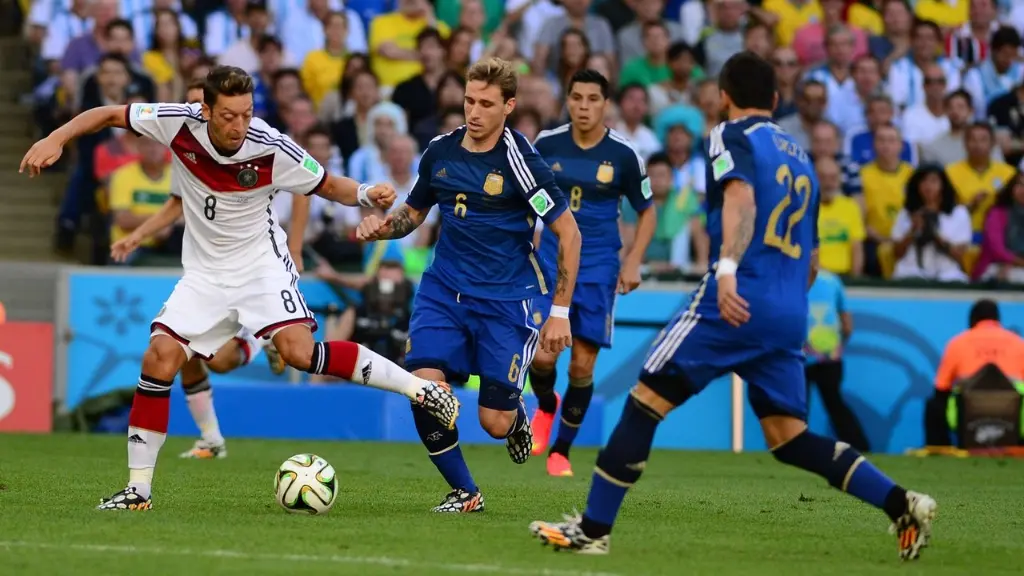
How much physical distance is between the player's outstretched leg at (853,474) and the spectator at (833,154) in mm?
11051

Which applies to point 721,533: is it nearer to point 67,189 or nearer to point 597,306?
point 597,306

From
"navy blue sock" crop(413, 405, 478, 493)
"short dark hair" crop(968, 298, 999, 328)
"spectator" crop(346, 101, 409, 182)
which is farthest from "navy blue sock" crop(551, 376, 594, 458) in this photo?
"spectator" crop(346, 101, 409, 182)

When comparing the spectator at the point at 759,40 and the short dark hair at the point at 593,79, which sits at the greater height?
the spectator at the point at 759,40

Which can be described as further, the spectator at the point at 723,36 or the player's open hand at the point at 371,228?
the spectator at the point at 723,36

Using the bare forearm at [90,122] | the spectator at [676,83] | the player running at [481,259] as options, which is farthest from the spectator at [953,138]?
the bare forearm at [90,122]

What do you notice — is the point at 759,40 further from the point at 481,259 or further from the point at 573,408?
the point at 481,259

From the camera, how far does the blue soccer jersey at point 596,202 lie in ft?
39.5

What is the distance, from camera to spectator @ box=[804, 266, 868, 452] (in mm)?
17000

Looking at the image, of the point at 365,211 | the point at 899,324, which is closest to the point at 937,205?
the point at 899,324

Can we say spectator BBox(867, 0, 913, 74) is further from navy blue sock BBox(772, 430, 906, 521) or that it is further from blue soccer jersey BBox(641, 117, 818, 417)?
navy blue sock BBox(772, 430, 906, 521)

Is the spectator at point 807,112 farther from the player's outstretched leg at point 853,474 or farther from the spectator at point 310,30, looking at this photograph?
the player's outstretched leg at point 853,474

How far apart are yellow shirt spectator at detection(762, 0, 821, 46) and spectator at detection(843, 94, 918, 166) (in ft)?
6.32

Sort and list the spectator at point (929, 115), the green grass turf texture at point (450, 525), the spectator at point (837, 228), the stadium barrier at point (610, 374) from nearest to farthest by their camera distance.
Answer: the green grass turf texture at point (450, 525)
the stadium barrier at point (610, 374)
the spectator at point (837, 228)
the spectator at point (929, 115)

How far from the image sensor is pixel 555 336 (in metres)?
8.46
